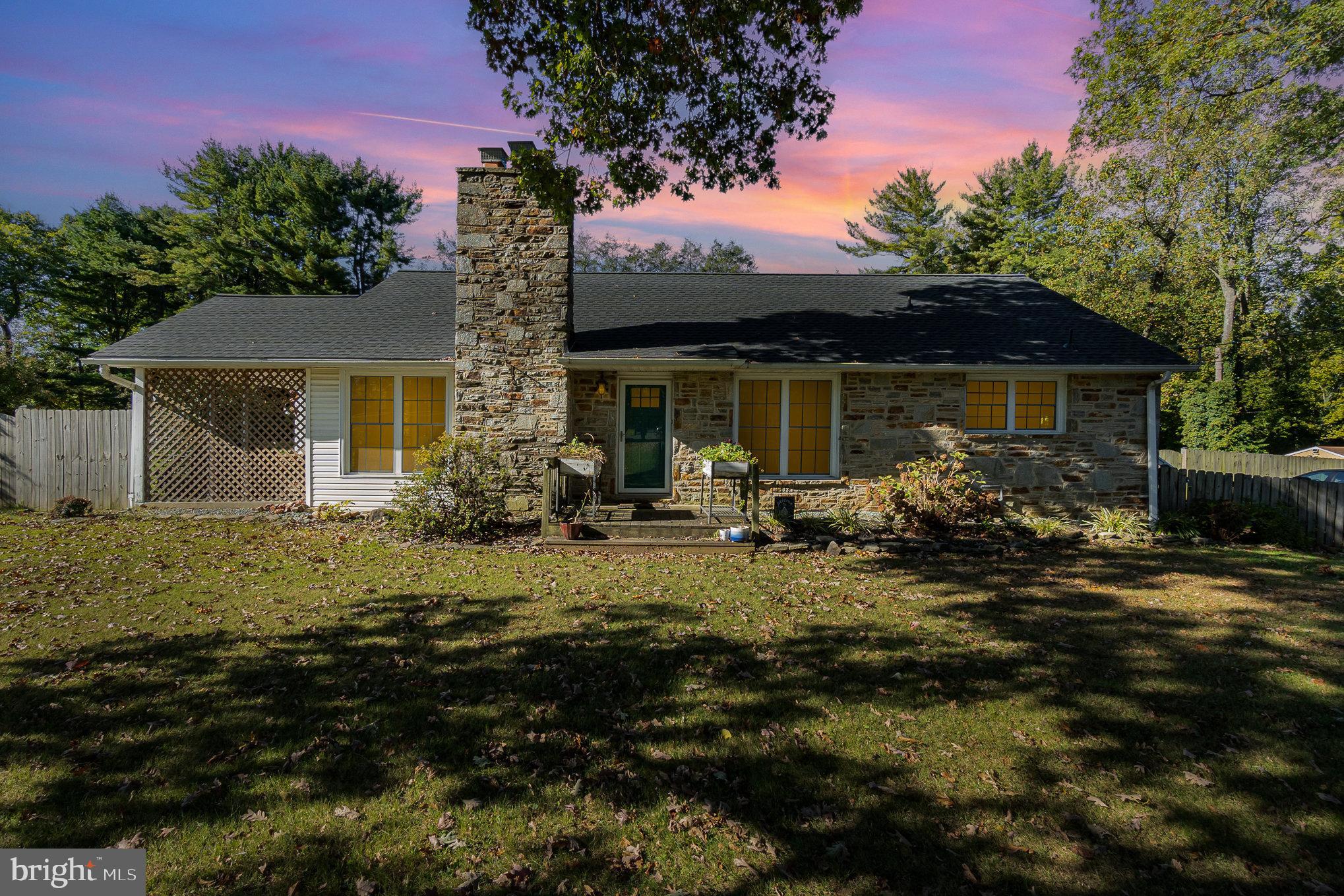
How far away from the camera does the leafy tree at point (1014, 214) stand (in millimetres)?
27672

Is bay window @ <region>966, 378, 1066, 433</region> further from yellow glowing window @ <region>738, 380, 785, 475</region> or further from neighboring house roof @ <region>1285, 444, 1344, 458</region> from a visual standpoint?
neighboring house roof @ <region>1285, 444, 1344, 458</region>

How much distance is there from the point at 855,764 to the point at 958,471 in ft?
28.2

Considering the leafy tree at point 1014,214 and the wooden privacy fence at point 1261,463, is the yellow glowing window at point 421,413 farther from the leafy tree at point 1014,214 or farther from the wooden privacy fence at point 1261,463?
the leafy tree at point 1014,214

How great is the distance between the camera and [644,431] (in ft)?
36.5

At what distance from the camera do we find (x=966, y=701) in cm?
427

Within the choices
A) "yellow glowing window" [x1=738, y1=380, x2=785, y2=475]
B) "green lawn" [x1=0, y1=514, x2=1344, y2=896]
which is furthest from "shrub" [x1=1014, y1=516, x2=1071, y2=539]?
"yellow glowing window" [x1=738, y1=380, x2=785, y2=475]

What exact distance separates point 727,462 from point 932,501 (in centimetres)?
348

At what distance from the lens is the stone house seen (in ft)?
33.9

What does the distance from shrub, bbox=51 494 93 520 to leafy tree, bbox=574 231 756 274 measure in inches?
1292

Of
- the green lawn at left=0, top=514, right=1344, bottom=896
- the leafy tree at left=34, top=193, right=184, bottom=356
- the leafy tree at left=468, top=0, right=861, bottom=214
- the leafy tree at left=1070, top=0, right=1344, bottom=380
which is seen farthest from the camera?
the leafy tree at left=34, top=193, right=184, bottom=356

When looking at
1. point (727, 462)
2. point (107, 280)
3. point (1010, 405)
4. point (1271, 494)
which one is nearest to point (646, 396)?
point (727, 462)

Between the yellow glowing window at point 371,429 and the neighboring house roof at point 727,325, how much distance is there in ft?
2.48

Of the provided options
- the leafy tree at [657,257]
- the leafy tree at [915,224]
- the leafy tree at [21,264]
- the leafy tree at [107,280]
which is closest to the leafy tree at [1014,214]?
the leafy tree at [915,224]

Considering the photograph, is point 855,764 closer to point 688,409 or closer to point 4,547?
point 688,409
